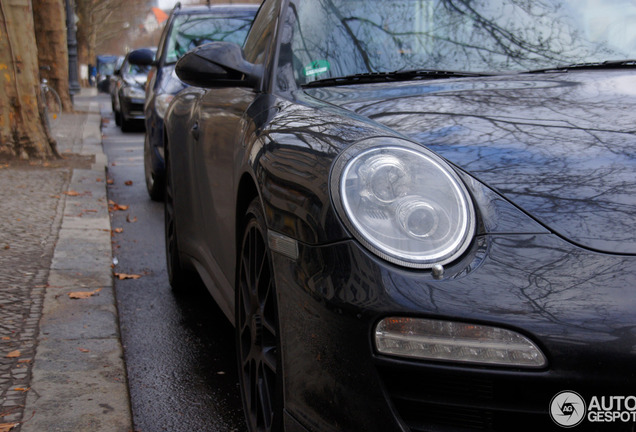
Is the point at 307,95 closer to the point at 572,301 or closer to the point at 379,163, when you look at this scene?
the point at 379,163

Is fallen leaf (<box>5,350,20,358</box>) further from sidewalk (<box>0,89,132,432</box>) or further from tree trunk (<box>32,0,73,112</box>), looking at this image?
tree trunk (<box>32,0,73,112</box>)

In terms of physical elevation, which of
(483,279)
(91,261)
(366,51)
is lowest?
(91,261)

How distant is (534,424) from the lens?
187 centimetres

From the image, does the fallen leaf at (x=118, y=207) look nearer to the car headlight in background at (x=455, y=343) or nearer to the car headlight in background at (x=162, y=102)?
the car headlight in background at (x=162, y=102)

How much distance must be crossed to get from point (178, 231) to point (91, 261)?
1.24 meters

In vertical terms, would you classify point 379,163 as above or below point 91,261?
above

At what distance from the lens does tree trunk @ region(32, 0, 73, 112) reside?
75.5 ft

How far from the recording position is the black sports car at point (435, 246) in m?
1.86

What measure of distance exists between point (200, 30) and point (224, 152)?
707 cm

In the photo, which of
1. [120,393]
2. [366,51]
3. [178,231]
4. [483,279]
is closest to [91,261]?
[178,231]

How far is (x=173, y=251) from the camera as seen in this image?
16.1 ft

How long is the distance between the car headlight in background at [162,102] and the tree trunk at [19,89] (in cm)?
354

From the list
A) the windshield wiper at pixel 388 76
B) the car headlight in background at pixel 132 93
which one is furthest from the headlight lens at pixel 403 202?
the car headlight in background at pixel 132 93

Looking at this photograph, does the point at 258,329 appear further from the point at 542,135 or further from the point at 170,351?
the point at 170,351
